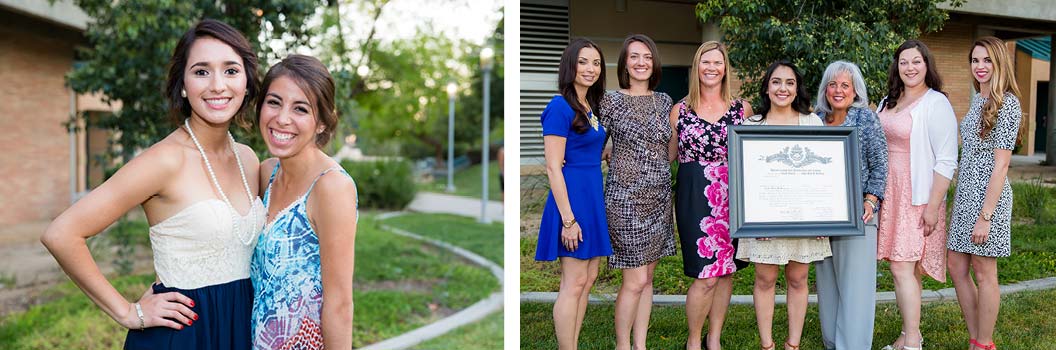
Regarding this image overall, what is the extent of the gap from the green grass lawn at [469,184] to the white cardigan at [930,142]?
1746cm

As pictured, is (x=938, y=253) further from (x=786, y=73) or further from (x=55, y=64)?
(x=55, y=64)

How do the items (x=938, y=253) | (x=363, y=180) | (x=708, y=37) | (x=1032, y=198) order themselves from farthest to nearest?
1. (x=363, y=180)
2. (x=708, y=37)
3. (x=1032, y=198)
4. (x=938, y=253)

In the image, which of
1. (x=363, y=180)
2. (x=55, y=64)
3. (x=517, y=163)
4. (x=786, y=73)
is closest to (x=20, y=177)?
(x=55, y=64)

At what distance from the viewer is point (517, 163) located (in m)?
3.85

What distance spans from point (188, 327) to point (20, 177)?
1437cm

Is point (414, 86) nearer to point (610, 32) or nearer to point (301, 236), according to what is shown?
Answer: point (610, 32)

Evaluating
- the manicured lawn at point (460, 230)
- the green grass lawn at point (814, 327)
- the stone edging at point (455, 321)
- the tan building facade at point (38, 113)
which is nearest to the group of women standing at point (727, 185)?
the green grass lawn at point (814, 327)

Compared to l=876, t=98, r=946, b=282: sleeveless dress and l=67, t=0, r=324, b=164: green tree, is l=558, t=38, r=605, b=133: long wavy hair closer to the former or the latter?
l=876, t=98, r=946, b=282: sleeveless dress

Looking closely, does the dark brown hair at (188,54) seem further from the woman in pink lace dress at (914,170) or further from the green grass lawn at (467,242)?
the green grass lawn at (467,242)

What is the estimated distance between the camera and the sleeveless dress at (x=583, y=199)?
12.8 feet

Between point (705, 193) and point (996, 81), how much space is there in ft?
5.64

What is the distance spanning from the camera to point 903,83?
4441 millimetres

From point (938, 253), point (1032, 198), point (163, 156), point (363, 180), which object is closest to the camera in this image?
point (163, 156)

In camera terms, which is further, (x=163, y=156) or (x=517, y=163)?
(x=517, y=163)
